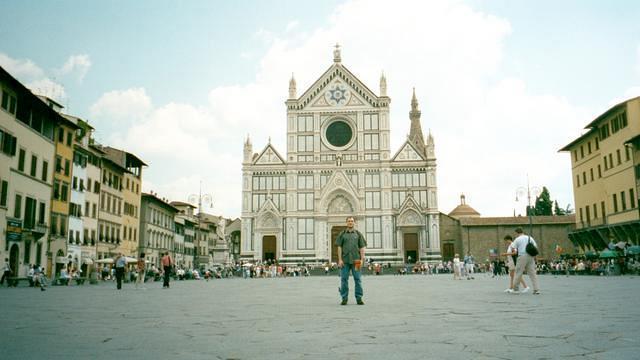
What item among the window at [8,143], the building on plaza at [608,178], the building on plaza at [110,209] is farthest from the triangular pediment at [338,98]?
the window at [8,143]

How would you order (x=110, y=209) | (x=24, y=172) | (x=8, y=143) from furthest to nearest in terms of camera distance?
(x=110, y=209) < (x=24, y=172) < (x=8, y=143)

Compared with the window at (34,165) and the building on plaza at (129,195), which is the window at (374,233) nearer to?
the building on plaza at (129,195)

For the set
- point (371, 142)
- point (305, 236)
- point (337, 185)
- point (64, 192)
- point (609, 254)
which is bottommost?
point (609, 254)

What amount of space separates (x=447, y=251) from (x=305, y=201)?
16.6 metres

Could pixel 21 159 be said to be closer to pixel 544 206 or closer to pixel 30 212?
pixel 30 212

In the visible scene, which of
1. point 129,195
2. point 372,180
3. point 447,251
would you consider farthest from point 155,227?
point 447,251

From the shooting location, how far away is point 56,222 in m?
37.0

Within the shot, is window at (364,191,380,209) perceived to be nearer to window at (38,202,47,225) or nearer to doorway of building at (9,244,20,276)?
window at (38,202,47,225)

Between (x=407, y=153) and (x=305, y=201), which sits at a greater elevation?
(x=407, y=153)

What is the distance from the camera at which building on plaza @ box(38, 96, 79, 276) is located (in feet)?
119

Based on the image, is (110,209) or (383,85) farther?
(383,85)

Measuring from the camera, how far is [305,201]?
6091 centimetres

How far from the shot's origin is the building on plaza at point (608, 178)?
3984 centimetres

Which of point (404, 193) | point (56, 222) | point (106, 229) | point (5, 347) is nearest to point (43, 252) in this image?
point (56, 222)
